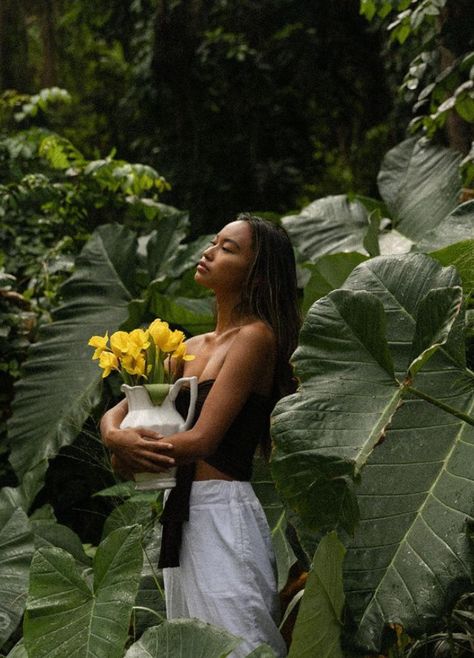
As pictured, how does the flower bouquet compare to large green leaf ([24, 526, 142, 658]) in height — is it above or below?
above

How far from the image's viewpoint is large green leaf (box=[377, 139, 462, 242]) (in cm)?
425

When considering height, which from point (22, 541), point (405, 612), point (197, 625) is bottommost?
point (22, 541)

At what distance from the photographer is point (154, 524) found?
323 cm

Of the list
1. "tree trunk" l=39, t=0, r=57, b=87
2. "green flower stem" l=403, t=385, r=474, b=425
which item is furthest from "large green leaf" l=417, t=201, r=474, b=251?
"tree trunk" l=39, t=0, r=57, b=87

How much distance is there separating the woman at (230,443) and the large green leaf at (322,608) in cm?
21

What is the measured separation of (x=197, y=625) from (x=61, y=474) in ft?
7.30

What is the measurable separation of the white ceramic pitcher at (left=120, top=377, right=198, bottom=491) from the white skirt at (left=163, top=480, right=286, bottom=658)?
0.40 feet

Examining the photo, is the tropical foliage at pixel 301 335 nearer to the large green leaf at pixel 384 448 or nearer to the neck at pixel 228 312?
the large green leaf at pixel 384 448

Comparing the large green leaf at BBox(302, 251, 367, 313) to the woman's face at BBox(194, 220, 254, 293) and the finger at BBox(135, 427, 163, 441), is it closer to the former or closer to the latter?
the woman's face at BBox(194, 220, 254, 293)

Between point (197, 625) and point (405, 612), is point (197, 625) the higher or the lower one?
the lower one

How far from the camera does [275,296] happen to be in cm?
241

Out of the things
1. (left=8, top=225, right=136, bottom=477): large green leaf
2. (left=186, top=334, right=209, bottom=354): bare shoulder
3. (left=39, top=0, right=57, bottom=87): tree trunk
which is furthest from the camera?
(left=39, top=0, right=57, bottom=87): tree trunk

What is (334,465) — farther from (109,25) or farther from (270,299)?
(109,25)

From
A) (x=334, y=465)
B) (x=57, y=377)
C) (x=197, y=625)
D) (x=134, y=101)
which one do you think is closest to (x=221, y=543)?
(x=197, y=625)
